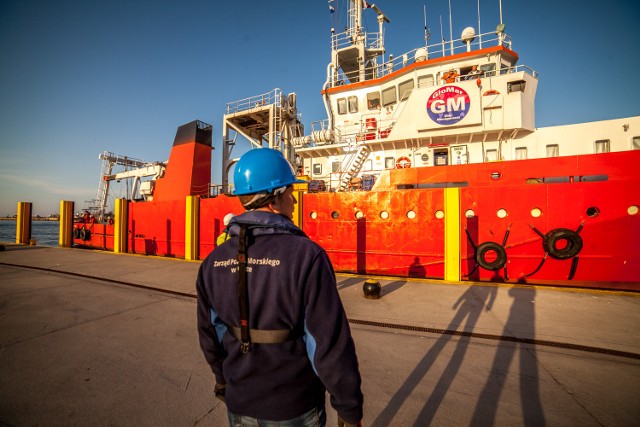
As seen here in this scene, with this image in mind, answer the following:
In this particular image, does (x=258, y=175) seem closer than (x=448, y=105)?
Yes

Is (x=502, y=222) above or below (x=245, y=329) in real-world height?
above

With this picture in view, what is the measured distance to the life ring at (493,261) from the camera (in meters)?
6.49

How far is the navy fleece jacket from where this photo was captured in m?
1.16

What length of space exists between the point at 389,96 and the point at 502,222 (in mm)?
7642

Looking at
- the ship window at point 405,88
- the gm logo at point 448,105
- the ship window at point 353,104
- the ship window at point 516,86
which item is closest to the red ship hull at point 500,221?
the gm logo at point 448,105

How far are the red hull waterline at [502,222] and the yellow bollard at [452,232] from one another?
11cm

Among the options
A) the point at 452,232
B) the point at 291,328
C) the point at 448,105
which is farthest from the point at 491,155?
the point at 291,328

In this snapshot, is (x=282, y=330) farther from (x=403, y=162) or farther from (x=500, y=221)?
(x=403, y=162)

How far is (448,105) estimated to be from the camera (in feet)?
29.0

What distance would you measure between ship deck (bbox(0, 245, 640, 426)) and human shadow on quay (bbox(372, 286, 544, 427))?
0.01 m

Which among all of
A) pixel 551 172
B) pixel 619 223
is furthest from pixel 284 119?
pixel 619 223

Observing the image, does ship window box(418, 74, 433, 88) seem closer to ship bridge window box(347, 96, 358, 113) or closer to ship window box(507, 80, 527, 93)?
ship bridge window box(347, 96, 358, 113)

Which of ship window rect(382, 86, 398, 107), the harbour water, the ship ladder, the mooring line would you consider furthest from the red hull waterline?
the harbour water

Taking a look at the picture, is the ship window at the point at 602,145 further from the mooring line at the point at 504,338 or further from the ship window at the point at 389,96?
the mooring line at the point at 504,338
